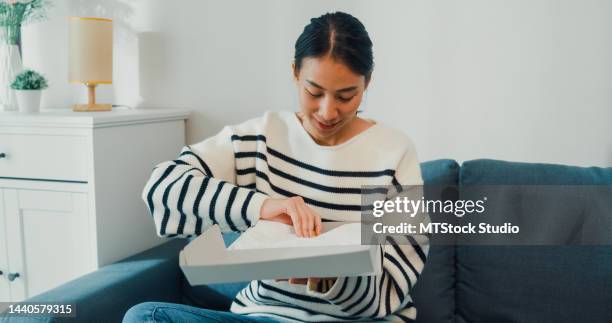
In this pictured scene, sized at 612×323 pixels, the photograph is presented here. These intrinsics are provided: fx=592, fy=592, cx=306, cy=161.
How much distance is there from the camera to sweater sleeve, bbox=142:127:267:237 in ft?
3.51

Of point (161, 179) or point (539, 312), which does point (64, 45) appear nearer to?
point (161, 179)

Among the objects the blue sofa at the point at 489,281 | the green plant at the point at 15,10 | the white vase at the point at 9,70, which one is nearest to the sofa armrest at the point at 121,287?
the blue sofa at the point at 489,281

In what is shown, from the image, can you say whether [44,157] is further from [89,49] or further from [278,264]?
[278,264]

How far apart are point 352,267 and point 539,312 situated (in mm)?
914

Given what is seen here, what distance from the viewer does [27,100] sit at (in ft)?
6.26

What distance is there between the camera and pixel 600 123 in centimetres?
165

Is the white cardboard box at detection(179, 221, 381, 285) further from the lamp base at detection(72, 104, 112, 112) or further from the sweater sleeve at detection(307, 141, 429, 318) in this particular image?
the lamp base at detection(72, 104, 112, 112)

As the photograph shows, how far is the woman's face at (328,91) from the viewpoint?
1.11 meters

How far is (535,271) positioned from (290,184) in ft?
2.15

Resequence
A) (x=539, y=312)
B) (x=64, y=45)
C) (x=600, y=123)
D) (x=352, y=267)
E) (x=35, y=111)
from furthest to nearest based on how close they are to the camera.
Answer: (x=64, y=45), (x=35, y=111), (x=600, y=123), (x=539, y=312), (x=352, y=267)

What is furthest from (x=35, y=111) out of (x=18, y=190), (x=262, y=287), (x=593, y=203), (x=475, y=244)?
(x=593, y=203)

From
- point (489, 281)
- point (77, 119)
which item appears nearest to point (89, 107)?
point (77, 119)

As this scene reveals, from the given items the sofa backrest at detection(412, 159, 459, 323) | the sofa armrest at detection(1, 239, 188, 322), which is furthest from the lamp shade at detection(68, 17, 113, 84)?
the sofa backrest at detection(412, 159, 459, 323)

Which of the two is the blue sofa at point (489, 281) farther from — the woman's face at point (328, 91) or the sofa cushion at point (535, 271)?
the woman's face at point (328, 91)
